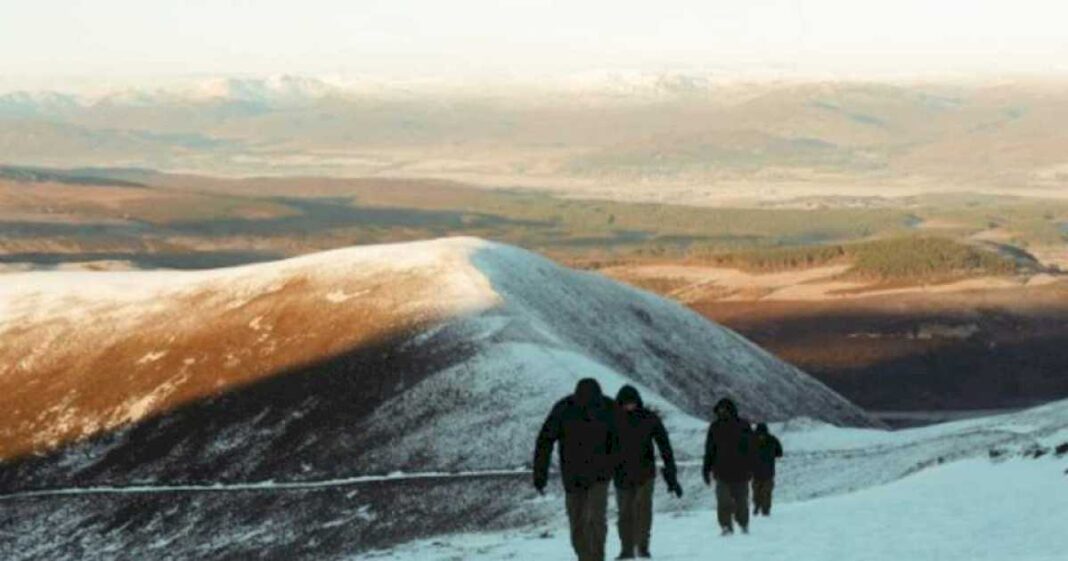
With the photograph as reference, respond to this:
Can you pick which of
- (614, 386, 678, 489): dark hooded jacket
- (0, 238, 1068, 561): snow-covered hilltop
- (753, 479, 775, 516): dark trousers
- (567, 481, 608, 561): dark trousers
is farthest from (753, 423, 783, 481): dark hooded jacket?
(567, 481, 608, 561): dark trousers

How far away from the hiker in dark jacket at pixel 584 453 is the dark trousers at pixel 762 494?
10510mm

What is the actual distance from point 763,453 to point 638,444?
913 cm

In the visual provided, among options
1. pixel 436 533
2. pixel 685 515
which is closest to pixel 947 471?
pixel 685 515

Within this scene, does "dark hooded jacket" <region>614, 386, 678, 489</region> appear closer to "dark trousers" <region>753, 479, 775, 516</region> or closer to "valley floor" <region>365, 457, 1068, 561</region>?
"valley floor" <region>365, 457, 1068, 561</region>

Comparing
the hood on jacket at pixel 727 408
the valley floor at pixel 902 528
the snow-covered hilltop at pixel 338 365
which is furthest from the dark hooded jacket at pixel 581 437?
the snow-covered hilltop at pixel 338 365

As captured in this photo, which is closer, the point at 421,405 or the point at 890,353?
the point at 421,405

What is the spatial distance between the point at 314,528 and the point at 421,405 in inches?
574

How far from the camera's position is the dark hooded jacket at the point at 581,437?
90.0 feet

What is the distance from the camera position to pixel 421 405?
257ft

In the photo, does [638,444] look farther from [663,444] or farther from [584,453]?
[584,453]

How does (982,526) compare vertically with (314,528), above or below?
above

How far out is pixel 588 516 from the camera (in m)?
28.4

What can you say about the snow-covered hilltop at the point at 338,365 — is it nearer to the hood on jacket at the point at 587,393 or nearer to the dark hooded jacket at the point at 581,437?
the dark hooded jacket at the point at 581,437

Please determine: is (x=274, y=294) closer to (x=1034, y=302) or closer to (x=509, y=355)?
(x=509, y=355)
